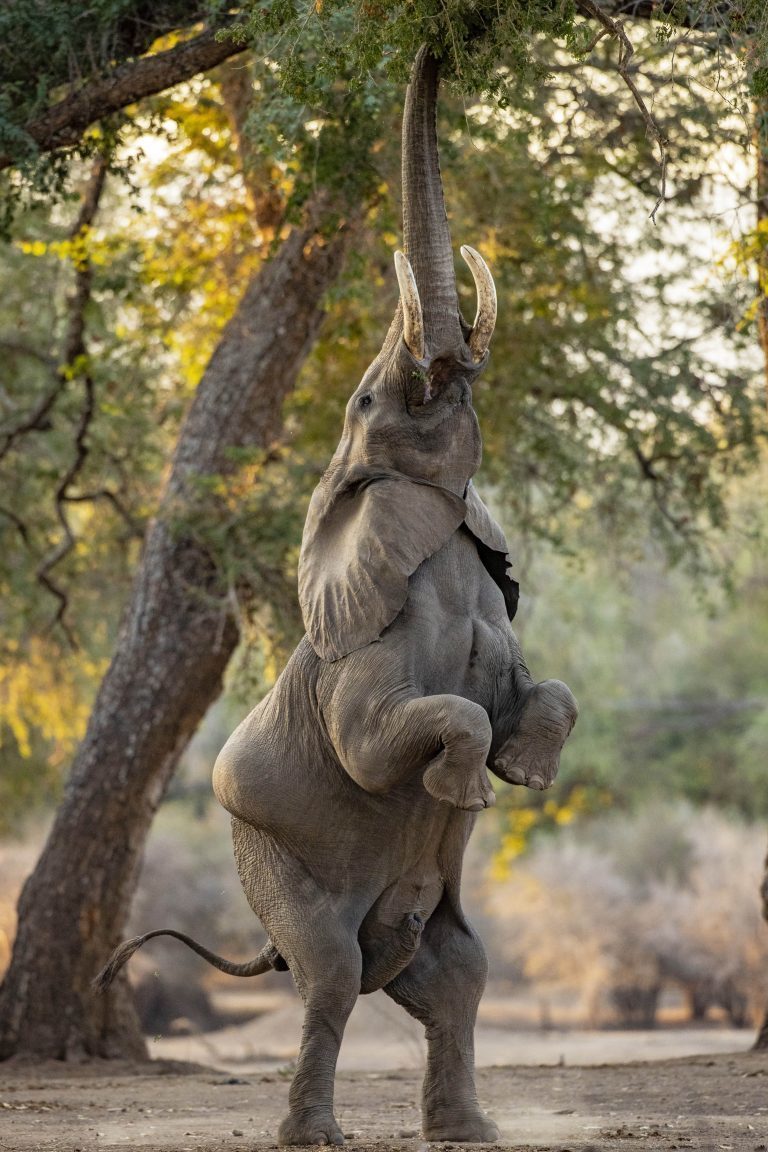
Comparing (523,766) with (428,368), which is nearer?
(523,766)

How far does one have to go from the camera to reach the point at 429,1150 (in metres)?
4.53

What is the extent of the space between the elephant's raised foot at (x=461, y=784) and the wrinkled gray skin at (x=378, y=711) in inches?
9.3

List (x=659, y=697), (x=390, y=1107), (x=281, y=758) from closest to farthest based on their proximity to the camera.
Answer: (x=281, y=758) → (x=390, y=1107) → (x=659, y=697)

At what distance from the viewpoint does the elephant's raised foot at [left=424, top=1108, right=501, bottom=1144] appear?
4832 mm

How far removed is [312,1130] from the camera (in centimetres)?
467

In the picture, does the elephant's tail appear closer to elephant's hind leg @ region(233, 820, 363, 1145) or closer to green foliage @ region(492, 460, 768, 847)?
elephant's hind leg @ region(233, 820, 363, 1145)

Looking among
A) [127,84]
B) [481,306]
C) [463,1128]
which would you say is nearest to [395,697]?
[481,306]

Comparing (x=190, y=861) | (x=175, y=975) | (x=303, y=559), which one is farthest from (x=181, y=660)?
(x=190, y=861)

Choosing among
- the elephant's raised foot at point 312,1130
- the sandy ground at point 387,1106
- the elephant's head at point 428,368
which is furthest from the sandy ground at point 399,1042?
the elephant's head at point 428,368

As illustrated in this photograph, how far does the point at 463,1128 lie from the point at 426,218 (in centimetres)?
282

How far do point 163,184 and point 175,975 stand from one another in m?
12.6

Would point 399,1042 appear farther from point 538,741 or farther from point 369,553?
point 369,553

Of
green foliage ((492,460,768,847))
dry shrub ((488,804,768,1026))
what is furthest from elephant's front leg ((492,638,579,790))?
green foliage ((492,460,768,847))

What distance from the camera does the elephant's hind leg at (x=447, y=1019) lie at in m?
4.87
